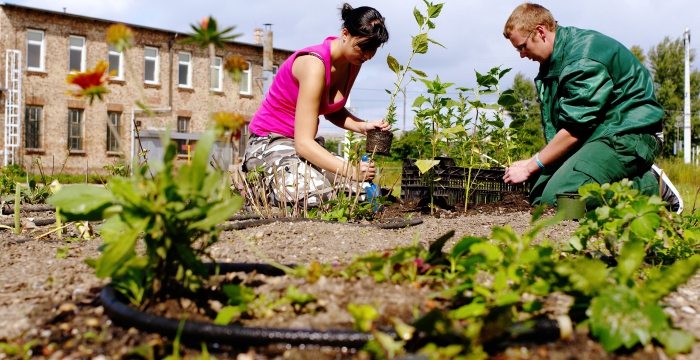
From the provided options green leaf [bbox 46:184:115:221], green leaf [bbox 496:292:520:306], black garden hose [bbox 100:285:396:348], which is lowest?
black garden hose [bbox 100:285:396:348]

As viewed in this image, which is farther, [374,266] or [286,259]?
[286,259]

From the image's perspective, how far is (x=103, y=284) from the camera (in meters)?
1.61

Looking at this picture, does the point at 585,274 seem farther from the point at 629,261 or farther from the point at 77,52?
the point at 77,52

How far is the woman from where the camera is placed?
133 inches

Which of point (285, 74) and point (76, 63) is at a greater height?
point (76, 63)

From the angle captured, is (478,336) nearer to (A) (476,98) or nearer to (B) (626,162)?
(B) (626,162)

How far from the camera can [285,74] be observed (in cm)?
381

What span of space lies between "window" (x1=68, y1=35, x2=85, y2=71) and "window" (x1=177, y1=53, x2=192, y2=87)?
3.27 metres

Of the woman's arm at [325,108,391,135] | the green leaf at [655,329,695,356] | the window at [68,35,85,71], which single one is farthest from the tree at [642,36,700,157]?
the green leaf at [655,329,695,356]

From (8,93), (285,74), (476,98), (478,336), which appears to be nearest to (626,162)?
(476,98)

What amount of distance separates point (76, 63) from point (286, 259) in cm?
1981

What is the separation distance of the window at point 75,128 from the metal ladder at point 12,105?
1.53 metres

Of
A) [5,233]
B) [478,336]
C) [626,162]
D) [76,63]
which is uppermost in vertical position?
[76,63]

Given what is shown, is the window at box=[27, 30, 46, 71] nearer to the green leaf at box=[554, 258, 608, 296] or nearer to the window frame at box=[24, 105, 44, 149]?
the window frame at box=[24, 105, 44, 149]
